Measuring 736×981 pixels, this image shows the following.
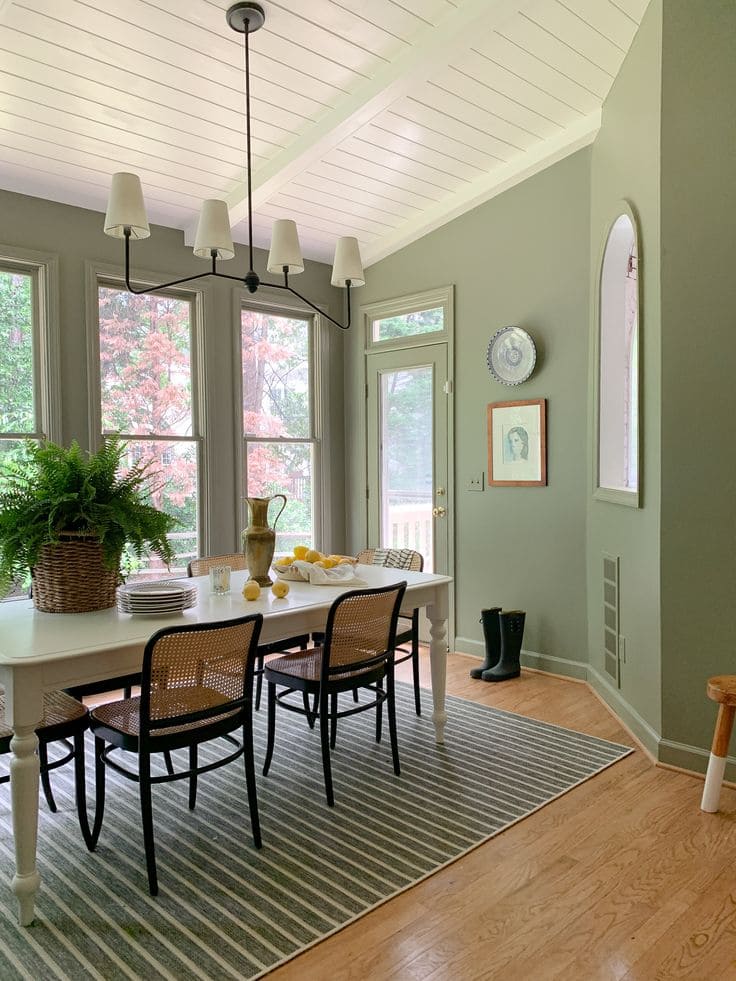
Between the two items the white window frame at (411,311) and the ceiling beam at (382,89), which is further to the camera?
the white window frame at (411,311)

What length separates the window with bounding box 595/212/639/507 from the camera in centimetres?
402

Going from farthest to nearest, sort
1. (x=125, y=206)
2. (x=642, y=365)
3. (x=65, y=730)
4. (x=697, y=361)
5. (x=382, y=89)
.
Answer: (x=382, y=89) → (x=642, y=365) → (x=697, y=361) → (x=125, y=206) → (x=65, y=730)

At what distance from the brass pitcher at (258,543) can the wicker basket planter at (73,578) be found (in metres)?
0.61

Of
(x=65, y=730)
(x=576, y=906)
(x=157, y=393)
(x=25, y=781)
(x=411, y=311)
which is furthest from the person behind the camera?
(x=411, y=311)

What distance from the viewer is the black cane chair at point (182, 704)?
2.23 metres

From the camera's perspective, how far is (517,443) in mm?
4598

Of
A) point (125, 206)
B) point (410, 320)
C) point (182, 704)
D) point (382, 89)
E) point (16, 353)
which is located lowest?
point (182, 704)

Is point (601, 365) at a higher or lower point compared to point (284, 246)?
lower

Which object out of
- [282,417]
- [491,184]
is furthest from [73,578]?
[491,184]

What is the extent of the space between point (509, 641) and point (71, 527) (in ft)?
9.09

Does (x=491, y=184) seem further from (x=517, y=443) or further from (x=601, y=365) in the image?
(x=517, y=443)

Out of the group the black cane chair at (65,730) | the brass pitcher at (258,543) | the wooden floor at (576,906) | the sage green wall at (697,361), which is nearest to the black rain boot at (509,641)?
the sage green wall at (697,361)

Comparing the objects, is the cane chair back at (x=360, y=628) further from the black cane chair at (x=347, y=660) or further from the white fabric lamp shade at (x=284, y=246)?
the white fabric lamp shade at (x=284, y=246)

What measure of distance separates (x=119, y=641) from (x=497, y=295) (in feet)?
11.0
